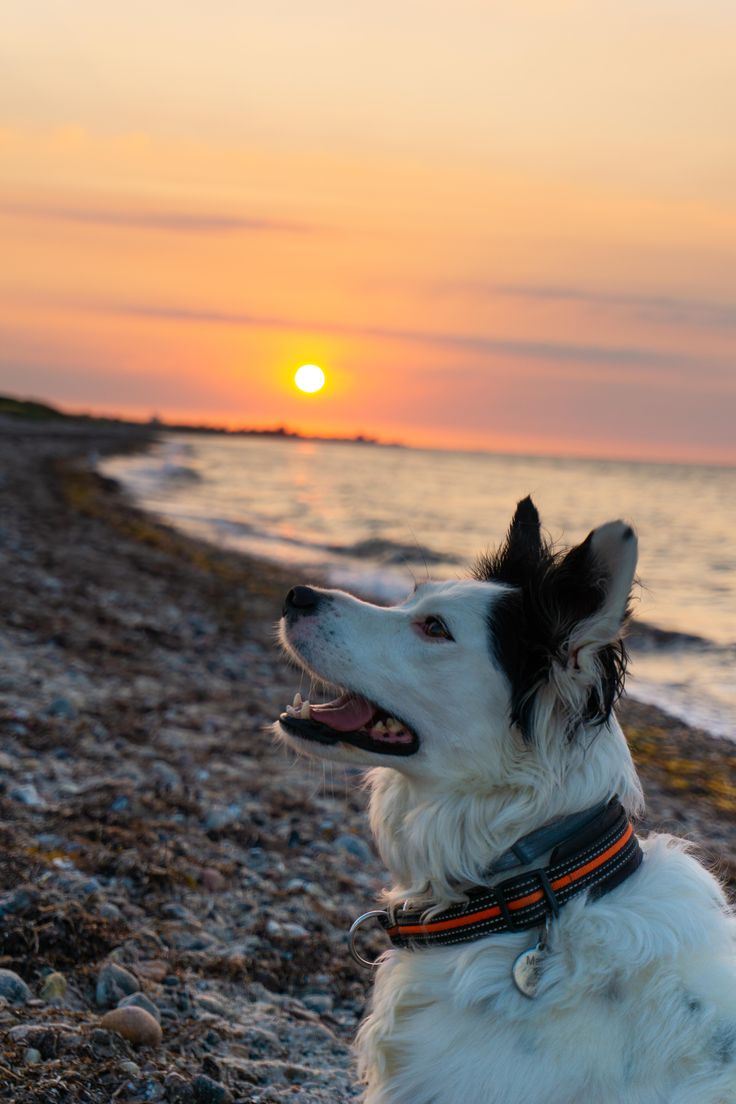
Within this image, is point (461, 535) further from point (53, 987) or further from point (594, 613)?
point (594, 613)

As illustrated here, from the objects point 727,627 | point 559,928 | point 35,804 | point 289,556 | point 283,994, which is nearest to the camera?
point 559,928

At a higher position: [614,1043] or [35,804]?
[614,1043]

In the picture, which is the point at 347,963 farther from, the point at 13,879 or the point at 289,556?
the point at 289,556

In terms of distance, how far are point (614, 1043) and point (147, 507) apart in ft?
81.5

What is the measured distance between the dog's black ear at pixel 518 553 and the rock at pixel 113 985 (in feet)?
6.77

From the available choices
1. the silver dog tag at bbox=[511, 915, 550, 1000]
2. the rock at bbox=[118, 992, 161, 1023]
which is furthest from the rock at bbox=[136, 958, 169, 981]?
the silver dog tag at bbox=[511, 915, 550, 1000]

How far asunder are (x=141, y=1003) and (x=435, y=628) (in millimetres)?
1812

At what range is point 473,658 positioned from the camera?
11.2ft

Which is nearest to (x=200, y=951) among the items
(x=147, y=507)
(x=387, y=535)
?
(x=387, y=535)

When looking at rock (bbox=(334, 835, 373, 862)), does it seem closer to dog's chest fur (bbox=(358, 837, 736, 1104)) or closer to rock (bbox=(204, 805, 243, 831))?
rock (bbox=(204, 805, 243, 831))

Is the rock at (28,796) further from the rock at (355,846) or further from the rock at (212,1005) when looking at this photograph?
the rock at (212,1005)

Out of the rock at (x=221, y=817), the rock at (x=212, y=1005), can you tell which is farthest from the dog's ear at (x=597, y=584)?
the rock at (x=221, y=817)

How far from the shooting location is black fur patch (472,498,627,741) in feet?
9.83

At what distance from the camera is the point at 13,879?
4582 mm
